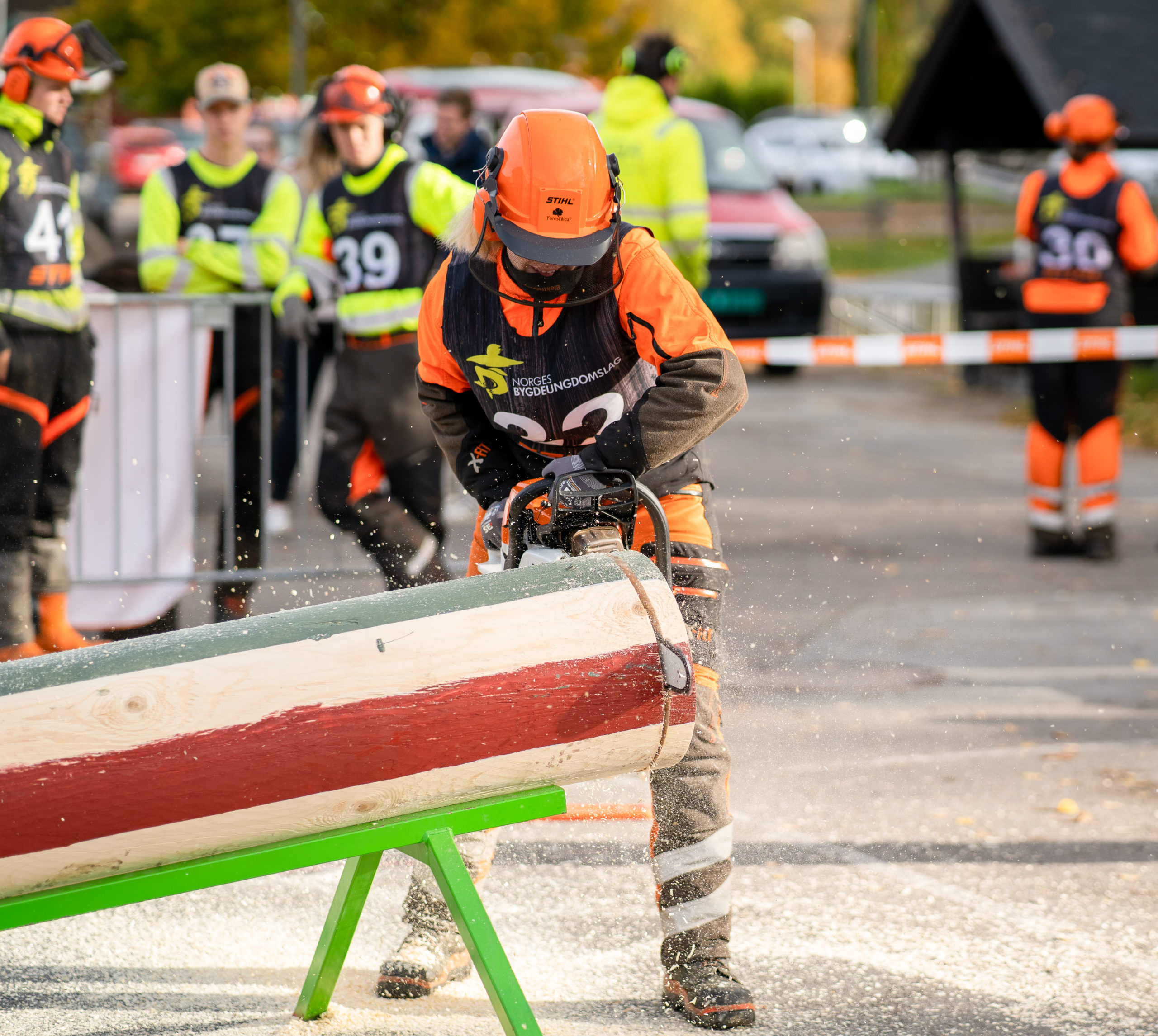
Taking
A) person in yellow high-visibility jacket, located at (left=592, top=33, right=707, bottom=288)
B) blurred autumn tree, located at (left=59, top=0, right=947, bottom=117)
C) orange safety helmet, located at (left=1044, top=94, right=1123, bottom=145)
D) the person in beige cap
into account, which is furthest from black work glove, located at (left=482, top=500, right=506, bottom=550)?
blurred autumn tree, located at (left=59, top=0, right=947, bottom=117)

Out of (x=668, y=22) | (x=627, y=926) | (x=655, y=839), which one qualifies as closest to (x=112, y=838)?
(x=655, y=839)

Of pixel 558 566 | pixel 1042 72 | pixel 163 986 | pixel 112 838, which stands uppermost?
pixel 1042 72

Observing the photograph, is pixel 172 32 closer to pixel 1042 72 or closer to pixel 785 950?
pixel 1042 72

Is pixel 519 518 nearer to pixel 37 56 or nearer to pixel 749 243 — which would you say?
pixel 37 56

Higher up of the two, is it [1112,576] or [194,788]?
[194,788]

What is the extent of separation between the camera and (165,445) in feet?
19.4

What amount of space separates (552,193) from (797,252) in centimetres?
1107

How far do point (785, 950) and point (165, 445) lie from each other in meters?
3.35

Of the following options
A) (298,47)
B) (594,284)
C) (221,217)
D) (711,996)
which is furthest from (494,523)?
(298,47)

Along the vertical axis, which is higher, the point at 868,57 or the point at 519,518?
the point at 868,57

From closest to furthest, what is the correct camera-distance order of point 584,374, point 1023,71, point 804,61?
point 584,374
point 1023,71
point 804,61

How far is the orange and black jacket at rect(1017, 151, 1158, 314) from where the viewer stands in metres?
7.68

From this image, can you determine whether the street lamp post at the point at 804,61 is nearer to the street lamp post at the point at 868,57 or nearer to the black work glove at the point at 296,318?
the street lamp post at the point at 868,57

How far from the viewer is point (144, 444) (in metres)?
5.89
